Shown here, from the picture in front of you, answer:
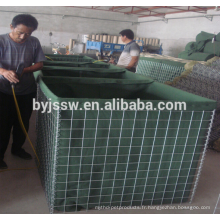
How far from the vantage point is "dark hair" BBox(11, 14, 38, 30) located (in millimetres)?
1591

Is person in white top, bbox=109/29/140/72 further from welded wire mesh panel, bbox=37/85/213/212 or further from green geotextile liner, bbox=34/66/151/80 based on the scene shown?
welded wire mesh panel, bbox=37/85/213/212

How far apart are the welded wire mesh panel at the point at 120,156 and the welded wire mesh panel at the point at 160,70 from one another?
192cm

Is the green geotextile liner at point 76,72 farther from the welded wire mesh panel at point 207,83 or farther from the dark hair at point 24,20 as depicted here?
the welded wire mesh panel at point 207,83

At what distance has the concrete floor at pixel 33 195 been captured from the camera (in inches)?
58.7

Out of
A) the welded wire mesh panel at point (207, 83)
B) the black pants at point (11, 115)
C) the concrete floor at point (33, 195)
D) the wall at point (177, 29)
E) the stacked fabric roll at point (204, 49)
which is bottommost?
the concrete floor at point (33, 195)

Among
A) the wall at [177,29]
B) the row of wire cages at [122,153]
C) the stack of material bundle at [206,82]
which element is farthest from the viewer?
the wall at [177,29]

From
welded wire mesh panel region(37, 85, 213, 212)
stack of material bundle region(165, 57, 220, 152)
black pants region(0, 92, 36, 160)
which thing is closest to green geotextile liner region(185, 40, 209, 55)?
stack of material bundle region(165, 57, 220, 152)

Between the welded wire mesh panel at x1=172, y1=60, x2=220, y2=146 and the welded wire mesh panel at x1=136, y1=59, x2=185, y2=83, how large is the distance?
29 cm

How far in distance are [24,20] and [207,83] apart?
207 cm

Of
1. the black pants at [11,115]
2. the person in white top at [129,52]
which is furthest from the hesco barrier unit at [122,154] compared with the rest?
the person in white top at [129,52]

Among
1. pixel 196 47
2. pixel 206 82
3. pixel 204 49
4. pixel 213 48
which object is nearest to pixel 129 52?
pixel 206 82

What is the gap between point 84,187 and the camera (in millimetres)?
1437

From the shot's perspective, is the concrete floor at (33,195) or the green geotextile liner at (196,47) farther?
the green geotextile liner at (196,47)

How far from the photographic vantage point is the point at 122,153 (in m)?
1.43
